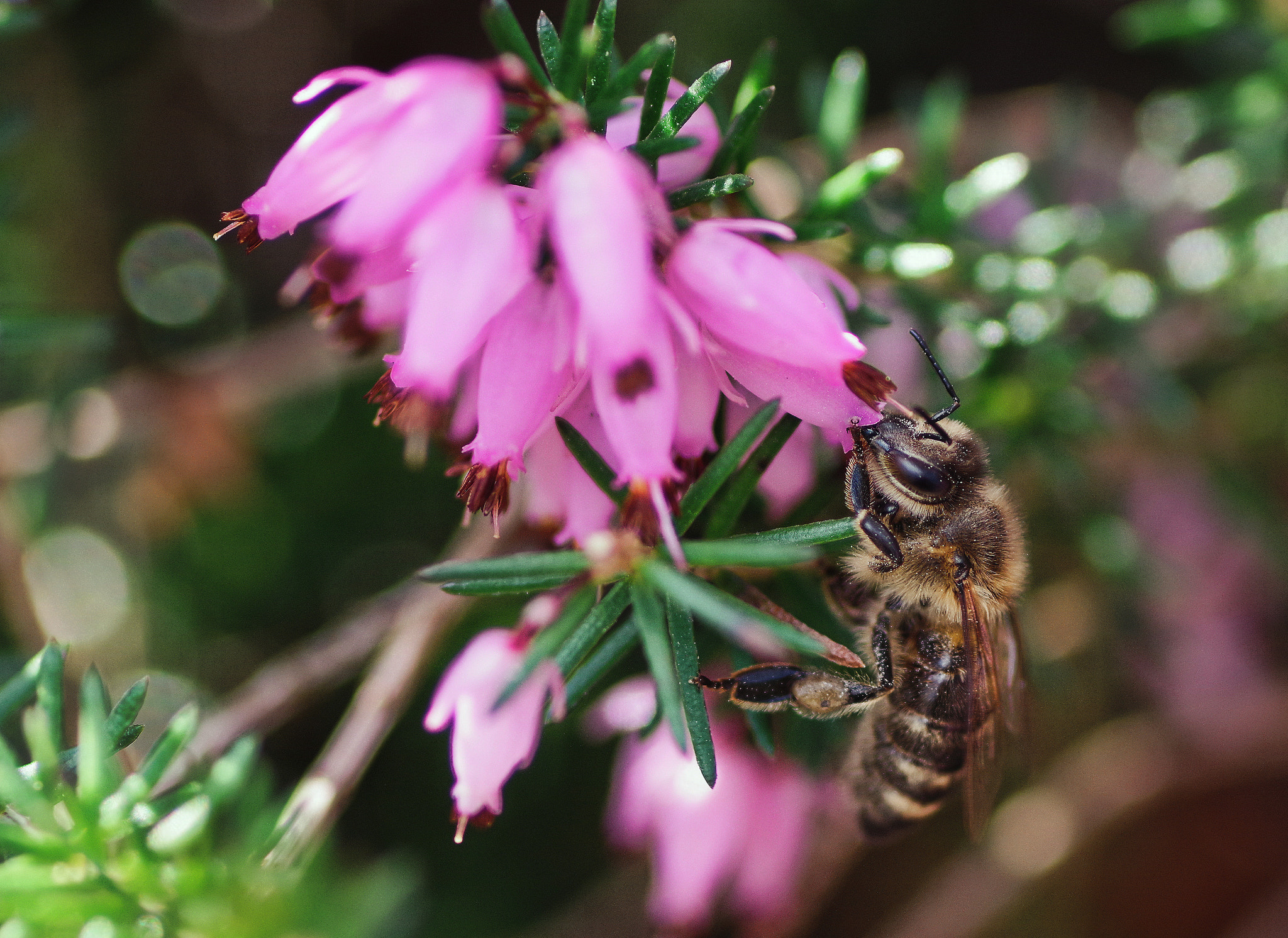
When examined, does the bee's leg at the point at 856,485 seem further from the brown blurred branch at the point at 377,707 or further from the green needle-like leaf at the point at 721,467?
the brown blurred branch at the point at 377,707

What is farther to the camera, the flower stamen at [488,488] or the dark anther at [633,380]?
the flower stamen at [488,488]

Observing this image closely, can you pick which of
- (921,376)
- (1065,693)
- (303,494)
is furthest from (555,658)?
(1065,693)

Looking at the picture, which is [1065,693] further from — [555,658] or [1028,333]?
[555,658]

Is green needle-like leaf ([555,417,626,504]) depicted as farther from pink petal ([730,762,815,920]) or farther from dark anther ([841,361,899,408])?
pink petal ([730,762,815,920])

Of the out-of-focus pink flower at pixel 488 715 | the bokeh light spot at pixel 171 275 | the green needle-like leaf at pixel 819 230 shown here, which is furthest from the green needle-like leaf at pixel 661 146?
the bokeh light spot at pixel 171 275

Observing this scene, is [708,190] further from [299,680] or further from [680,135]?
[299,680]
